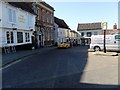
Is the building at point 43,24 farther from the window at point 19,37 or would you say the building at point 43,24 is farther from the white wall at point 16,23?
the window at point 19,37

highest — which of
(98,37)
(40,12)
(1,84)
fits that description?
(40,12)

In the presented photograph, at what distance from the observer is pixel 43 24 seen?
3516cm

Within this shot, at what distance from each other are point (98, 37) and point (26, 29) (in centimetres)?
1035

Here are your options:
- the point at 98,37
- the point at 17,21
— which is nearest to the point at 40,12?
the point at 17,21

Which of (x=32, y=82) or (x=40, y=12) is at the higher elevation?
(x=40, y=12)

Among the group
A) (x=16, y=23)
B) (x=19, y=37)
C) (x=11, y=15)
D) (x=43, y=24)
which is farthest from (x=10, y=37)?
(x=43, y=24)

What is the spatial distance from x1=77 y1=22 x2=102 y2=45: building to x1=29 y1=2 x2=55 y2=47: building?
725 inches

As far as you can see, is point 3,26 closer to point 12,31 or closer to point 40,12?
point 12,31

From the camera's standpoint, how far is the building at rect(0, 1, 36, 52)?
64.3 ft

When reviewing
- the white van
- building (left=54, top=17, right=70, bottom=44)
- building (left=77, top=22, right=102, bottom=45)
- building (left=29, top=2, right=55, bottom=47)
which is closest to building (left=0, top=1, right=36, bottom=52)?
building (left=29, top=2, right=55, bottom=47)

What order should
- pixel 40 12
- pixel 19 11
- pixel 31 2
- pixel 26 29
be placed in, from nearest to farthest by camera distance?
pixel 19 11 → pixel 26 29 → pixel 31 2 → pixel 40 12

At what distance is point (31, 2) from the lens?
102 ft

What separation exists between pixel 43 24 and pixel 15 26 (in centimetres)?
1321

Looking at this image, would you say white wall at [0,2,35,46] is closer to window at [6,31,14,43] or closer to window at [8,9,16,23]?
window at [8,9,16,23]
